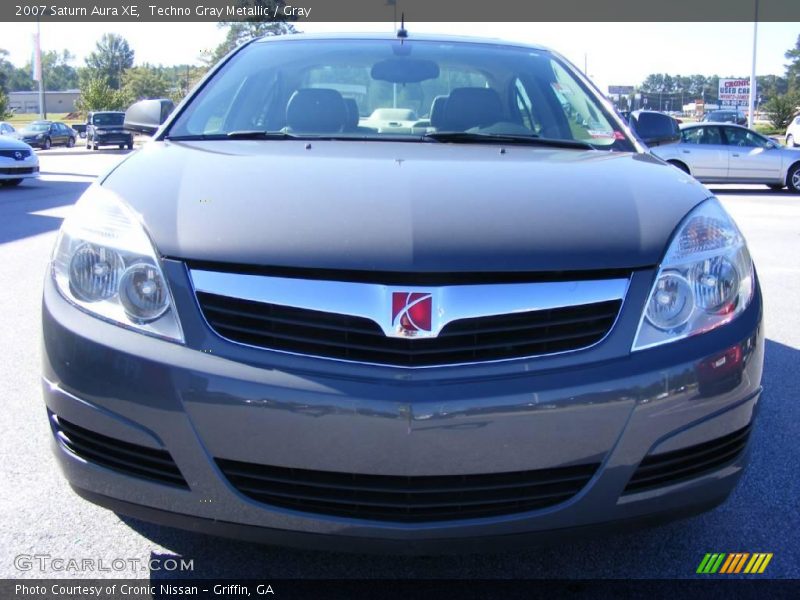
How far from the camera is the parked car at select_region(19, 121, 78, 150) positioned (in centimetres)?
3841

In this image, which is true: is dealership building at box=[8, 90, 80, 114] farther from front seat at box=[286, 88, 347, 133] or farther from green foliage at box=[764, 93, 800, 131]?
front seat at box=[286, 88, 347, 133]

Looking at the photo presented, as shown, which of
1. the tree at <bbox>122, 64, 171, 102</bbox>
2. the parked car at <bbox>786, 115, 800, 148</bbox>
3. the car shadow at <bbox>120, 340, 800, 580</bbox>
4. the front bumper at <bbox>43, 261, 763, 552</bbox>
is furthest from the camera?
the tree at <bbox>122, 64, 171, 102</bbox>

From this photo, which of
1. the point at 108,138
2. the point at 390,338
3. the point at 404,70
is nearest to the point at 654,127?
the point at 404,70

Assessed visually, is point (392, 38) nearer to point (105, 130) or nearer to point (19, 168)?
point (19, 168)

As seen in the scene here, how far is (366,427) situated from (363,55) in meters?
2.28

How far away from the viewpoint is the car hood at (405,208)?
6.61 feet

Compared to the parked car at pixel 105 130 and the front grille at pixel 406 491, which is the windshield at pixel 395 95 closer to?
the front grille at pixel 406 491

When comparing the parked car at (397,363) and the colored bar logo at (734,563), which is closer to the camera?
the parked car at (397,363)

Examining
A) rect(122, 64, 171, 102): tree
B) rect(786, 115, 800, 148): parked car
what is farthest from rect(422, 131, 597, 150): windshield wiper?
rect(122, 64, 171, 102): tree

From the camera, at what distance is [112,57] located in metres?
117

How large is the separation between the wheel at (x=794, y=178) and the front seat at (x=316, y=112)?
1571 centimetres

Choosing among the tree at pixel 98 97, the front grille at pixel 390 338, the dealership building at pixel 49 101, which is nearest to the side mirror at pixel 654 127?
the front grille at pixel 390 338

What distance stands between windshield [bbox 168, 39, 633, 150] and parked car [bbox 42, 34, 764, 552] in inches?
40.5

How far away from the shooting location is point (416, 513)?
1.97m
